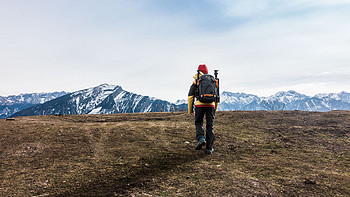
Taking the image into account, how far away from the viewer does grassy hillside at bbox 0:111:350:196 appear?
4418mm

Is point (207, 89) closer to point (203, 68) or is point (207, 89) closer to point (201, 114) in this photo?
point (201, 114)

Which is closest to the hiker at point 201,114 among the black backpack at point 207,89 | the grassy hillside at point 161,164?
the black backpack at point 207,89

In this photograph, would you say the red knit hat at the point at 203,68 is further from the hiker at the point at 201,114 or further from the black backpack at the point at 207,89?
the black backpack at the point at 207,89

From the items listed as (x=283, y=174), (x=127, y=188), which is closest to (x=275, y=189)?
(x=283, y=174)

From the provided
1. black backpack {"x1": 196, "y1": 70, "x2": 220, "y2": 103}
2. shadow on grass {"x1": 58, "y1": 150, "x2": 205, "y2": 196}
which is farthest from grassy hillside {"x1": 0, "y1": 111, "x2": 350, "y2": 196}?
black backpack {"x1": 196, "y1": 70, "x2": 220, "y2": 103}

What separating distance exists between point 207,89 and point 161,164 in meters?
3.70

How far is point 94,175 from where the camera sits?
16.9 ft

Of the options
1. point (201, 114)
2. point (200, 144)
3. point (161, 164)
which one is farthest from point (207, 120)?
point (161, 164)

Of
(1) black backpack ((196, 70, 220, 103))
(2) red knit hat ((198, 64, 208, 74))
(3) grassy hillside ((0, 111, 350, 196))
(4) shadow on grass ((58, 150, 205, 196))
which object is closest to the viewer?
(4) shadow on grass ((58, 150, 205, 196))

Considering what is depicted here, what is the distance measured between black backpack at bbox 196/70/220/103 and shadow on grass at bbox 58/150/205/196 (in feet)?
7.90

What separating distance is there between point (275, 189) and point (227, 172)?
4.36 feet

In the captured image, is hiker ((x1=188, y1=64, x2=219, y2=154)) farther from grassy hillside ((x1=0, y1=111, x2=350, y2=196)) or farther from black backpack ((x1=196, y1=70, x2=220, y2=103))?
grassy hillside ((x1=0, y1=111, x2=350, y2=196))

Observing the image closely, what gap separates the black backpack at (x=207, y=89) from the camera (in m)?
7.92

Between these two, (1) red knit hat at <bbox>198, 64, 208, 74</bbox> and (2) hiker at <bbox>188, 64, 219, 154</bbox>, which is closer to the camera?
(2) hiker at <bbox>188, 64, 219, 154</bbox>
